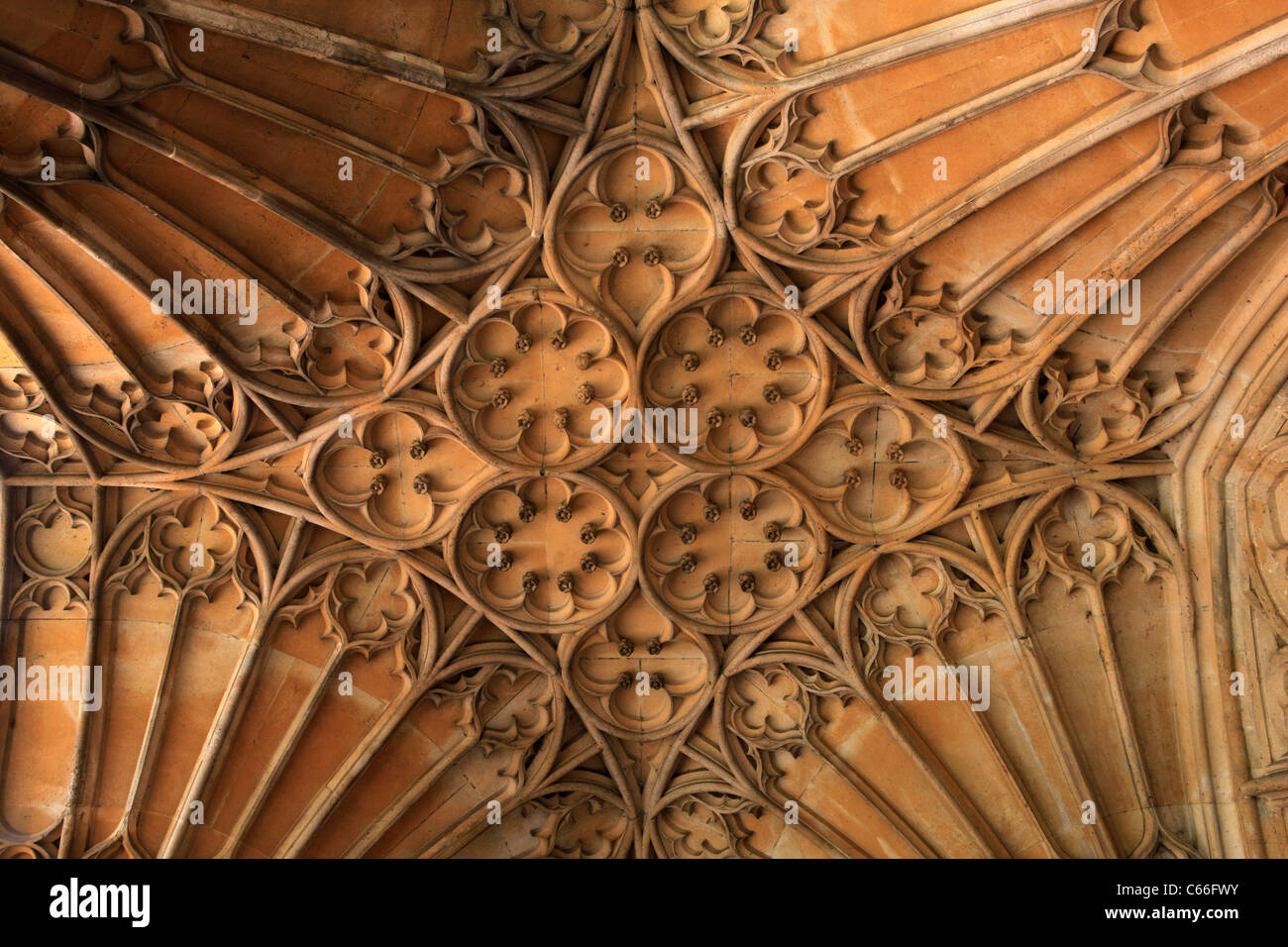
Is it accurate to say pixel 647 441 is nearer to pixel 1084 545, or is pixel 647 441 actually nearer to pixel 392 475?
pixel 392 475

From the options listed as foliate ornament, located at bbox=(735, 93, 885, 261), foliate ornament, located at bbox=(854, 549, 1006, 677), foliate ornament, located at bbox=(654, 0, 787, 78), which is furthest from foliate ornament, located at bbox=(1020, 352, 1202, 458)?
foliate ornament, located at bbox=(654, 0, 787, 78)

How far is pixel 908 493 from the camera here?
12.9 m

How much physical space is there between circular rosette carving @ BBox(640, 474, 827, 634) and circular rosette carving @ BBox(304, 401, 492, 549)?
6.14 feet

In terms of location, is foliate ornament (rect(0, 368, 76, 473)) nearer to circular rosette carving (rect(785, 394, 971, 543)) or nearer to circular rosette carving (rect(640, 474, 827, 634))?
circular rosette carving (rect(640, 474, 827, 634))

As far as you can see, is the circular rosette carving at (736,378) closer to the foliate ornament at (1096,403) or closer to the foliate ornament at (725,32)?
the foliate ornament at (1096,403)

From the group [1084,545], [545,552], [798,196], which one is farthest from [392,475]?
[1084,545]

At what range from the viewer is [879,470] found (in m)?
13.0

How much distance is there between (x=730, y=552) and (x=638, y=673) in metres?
1.58

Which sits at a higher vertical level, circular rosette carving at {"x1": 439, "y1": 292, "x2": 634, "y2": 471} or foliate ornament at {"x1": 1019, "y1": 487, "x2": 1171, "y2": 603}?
circular rosette carving at {"x1": 439, "y1": 292, "x2": 634, "y2": 471}

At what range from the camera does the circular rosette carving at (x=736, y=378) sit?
40.3 ft

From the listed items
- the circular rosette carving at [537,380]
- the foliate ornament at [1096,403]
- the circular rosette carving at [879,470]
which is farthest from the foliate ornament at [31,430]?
the foliate ornament at [1096,403]

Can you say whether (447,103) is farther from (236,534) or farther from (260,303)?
(236,534)

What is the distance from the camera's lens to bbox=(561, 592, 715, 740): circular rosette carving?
44.7ft
